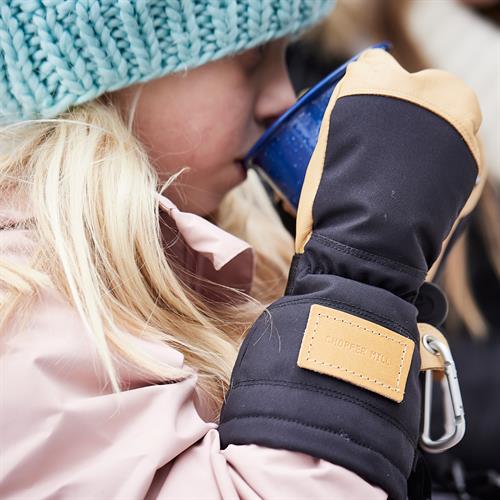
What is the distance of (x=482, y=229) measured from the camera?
1.93m

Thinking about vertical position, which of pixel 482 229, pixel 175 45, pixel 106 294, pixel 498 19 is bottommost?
pixel 482 229

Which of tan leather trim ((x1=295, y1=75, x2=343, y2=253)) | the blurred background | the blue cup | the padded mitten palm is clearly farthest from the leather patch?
the blurred background

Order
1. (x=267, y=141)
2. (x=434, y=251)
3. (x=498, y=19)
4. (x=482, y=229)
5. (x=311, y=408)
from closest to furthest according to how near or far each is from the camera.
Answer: (x=311, y=408)
(x=434, y=251)
(x=267, y=141)
(x=482, y=229)
(x=498, y=19)

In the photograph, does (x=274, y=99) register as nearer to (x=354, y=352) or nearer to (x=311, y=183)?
(x=311, y=183)

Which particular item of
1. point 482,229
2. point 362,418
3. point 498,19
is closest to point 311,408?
point 362,418

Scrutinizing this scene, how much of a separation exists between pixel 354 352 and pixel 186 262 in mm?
320

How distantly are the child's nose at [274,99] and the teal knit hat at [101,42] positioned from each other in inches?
4.3

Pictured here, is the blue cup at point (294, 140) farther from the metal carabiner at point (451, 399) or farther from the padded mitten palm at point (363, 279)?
the metal carabiner at point (451, 399)

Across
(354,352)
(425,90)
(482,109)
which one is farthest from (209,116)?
(482,109)

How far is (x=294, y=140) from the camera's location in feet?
3.59

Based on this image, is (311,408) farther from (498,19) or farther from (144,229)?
(498,19)

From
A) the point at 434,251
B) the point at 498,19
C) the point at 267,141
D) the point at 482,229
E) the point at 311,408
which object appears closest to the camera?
the point at 311,408

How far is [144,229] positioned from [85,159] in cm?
12

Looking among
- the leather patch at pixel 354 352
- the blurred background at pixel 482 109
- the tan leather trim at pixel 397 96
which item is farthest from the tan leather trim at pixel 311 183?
the blurred background at pixel 482 109
